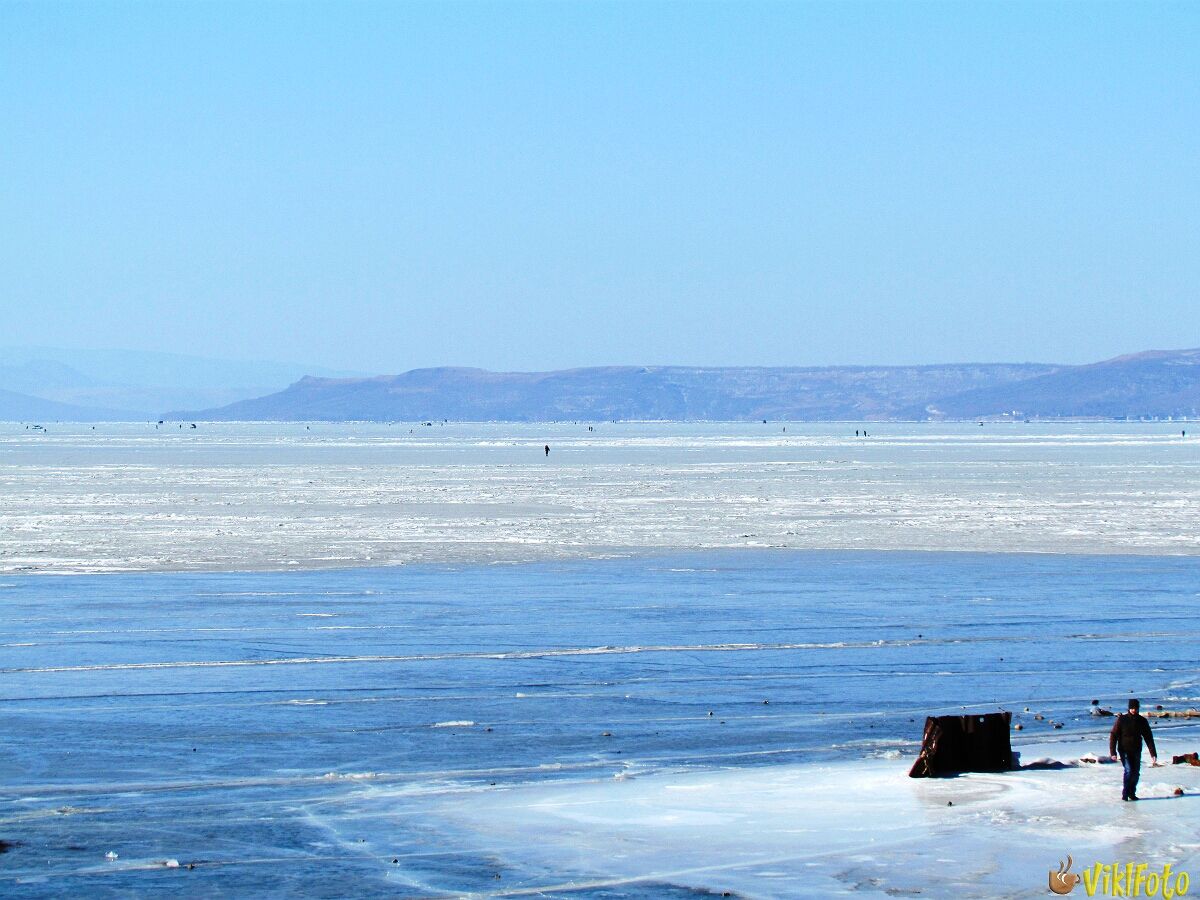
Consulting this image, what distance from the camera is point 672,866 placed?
1163 centimetres

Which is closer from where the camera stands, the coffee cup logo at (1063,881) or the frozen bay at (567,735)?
the coffee cup logo at (1063,881)

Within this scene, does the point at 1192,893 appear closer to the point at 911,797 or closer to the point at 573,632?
the point at 911,797

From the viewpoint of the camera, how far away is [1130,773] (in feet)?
43.3

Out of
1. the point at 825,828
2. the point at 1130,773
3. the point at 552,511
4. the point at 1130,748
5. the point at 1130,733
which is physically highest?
the point at 552,511

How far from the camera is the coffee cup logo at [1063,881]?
35.4ft

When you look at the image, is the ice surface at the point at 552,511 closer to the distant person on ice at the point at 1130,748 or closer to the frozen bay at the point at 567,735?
the frozen bay at the point at 567,735

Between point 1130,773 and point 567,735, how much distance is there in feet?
17.3

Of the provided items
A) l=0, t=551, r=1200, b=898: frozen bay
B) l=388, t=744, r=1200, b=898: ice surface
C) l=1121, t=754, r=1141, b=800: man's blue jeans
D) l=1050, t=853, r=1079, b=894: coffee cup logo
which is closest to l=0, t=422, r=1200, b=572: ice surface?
l=0, t=551, r=1200, b=898: frozen bay

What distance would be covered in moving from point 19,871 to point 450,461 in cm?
9014

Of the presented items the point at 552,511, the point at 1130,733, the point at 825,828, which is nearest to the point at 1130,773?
the point at 1130,733

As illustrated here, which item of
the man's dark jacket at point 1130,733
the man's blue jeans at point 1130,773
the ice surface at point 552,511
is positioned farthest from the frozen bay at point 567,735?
the ice surface at point 552,511

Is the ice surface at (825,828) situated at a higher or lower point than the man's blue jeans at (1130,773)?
lower

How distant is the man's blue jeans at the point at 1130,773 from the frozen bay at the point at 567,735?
142mm

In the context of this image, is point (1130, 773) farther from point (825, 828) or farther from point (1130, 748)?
point (825, 828)
